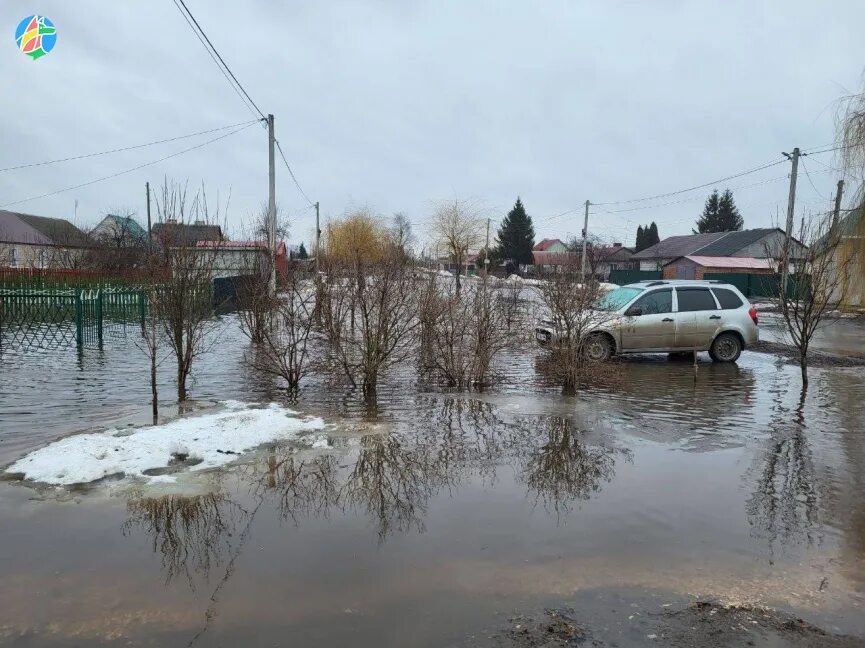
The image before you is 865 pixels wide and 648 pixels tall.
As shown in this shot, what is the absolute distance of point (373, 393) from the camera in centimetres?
916

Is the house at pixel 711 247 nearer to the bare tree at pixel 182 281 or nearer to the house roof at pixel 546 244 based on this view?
the house roof at pixel 546 244

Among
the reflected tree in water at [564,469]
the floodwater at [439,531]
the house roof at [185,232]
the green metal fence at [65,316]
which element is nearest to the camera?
the floodwater at [439,531]

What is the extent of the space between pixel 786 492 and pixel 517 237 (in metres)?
65.9

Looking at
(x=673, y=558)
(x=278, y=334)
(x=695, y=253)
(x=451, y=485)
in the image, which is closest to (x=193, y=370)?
(x=278, y=334)

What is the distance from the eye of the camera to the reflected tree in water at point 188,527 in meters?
4.07

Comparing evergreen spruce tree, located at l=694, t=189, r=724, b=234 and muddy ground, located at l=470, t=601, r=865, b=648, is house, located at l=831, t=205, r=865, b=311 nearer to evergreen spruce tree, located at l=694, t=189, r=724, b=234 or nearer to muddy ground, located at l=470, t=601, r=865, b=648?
muddy ground, located at l=470, t=601, r=865, b=648

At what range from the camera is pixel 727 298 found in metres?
13.1

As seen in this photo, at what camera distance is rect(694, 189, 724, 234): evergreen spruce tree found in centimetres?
8144

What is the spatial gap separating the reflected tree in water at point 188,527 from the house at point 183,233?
3944 mm

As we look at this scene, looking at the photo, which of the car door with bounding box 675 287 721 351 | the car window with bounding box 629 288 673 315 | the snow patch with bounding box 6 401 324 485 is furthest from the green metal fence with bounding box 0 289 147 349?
the car door with bounding box 675 287 721 351

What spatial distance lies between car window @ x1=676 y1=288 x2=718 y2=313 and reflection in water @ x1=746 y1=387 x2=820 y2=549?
5288mm

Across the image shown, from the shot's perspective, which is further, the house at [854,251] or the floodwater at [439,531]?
the house at [854,251]

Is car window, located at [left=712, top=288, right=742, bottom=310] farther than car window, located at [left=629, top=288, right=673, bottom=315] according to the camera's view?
Yes

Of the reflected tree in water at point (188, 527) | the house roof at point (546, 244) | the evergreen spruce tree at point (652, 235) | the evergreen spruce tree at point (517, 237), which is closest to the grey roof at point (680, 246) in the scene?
the evergreen spruce tree at point (517, 237)
